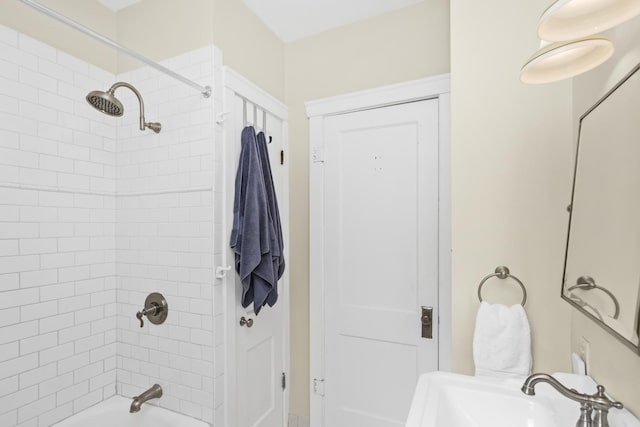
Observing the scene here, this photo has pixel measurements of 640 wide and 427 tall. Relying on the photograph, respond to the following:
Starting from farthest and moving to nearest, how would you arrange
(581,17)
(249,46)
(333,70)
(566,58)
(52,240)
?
(333,70), (249,46), (52,240), (566,58), (581,17)

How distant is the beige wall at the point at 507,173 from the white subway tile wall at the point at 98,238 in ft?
3.54

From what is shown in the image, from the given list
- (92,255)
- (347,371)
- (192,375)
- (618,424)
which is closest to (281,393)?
(347,371)

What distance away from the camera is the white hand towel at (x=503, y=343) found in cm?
109

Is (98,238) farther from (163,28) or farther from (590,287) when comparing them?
(590,287)

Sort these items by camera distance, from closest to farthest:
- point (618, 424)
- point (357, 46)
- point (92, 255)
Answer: point (618, 424), point (92, 255), point (357, 46)

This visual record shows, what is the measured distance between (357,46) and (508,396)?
1.84 meters

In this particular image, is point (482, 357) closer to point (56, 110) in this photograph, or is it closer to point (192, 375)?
point (192, 375)

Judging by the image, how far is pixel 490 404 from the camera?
3.04 ft

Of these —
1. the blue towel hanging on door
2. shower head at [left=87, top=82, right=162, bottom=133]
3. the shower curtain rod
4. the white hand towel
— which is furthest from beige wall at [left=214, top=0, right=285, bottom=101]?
the white hand towel

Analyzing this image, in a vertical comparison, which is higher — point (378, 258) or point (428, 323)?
point (378, 258)

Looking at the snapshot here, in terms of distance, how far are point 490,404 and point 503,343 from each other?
24 centimetres

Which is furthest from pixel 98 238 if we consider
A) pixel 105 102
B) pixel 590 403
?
pixel 590 403

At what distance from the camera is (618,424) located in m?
0.69

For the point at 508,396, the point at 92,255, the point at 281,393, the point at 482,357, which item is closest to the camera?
the point at 508,396
